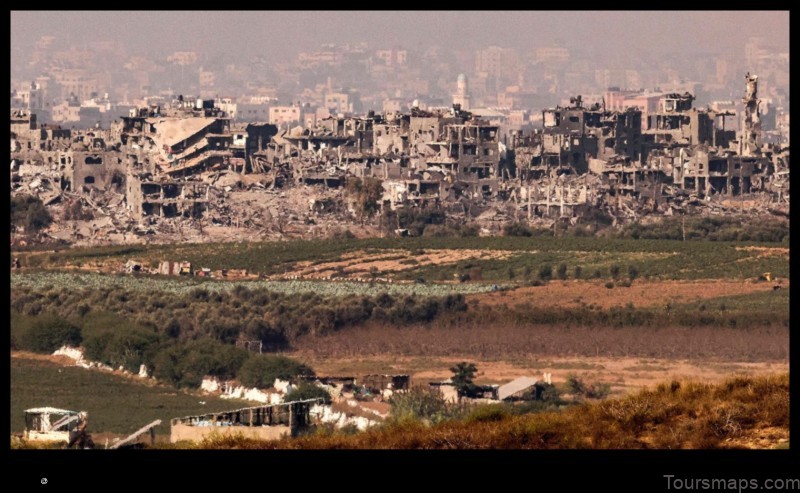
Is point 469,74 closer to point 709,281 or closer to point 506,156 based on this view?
point 506,156

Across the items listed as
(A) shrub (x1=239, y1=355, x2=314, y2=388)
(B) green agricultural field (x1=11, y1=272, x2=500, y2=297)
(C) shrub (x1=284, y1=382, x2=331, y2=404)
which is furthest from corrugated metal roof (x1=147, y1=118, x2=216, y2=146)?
(C) shrub (x1=284, y1=382, x2=331, y2=404)

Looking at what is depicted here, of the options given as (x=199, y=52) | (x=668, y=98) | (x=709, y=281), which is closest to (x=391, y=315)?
(x=709, y=281)

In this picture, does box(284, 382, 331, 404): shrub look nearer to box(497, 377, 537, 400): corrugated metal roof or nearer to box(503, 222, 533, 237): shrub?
box(497, 377, 537, 400): corrugated metal roof

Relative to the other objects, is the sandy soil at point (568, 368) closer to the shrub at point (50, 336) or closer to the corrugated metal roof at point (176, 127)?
the shrub at point (50, 336)

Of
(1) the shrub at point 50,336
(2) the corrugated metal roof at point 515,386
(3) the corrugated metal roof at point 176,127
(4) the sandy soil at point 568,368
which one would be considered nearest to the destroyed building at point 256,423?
(2) the corrugated metal roof at point 515,386

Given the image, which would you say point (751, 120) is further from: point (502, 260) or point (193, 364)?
point (193, 364)
